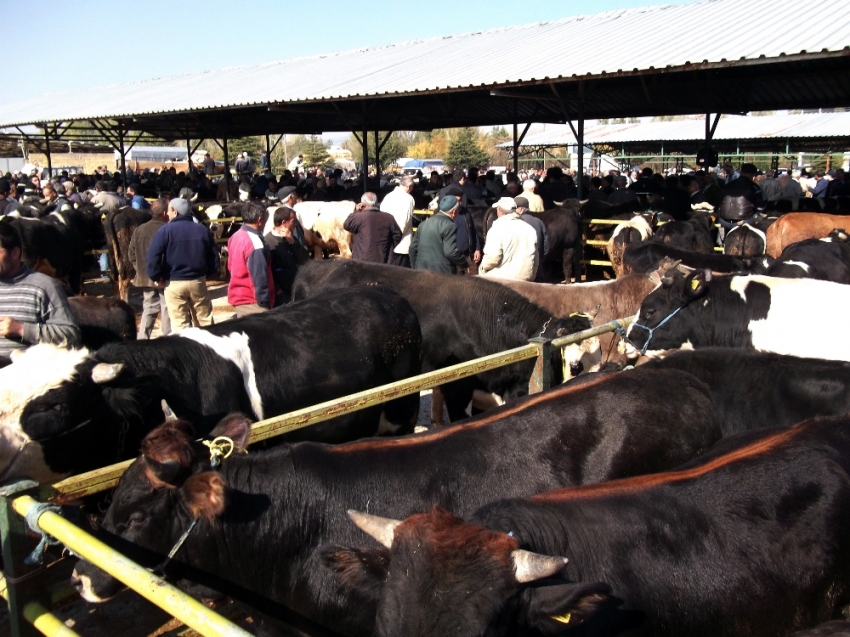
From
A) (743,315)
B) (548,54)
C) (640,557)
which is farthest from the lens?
(548,54)

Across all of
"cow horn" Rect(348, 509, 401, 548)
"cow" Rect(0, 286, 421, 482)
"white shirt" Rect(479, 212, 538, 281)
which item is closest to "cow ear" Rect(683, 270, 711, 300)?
"cow" Rect(0, 286, 421, 482)

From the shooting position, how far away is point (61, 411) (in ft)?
10.4

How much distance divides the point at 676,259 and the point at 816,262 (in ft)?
5.83

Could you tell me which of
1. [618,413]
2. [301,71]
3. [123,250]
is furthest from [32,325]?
[301,71]

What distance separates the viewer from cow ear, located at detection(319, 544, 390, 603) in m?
2.05

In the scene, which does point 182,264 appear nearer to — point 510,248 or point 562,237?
point 510,248

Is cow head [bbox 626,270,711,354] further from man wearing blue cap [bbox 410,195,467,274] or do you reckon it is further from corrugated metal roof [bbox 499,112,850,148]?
corrugated metal roof [bbox 499,112,850,148]

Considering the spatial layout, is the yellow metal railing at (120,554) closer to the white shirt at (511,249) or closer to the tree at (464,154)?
the white shirt at (511,249)

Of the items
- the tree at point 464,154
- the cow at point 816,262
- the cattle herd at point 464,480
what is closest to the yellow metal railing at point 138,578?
the cattle herd at point 464,480

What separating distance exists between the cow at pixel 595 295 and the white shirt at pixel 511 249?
55.4 inches

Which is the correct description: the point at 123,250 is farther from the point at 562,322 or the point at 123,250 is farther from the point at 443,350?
the point at 562,322

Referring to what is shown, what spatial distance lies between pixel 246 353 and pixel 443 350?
2368 mm

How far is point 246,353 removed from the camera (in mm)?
4242

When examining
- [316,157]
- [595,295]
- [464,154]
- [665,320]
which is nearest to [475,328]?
[595,295]
